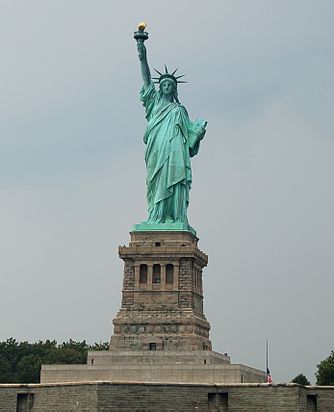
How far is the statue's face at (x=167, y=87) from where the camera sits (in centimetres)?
4325

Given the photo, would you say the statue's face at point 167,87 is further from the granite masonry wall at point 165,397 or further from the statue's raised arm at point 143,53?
the granite masonry wall at point 165,397

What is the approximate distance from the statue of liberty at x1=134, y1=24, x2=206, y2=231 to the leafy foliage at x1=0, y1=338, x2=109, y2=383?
734 inches

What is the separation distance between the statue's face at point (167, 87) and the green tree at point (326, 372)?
16.9 metres

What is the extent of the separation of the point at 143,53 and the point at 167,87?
1746 mm

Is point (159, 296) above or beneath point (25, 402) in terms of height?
above

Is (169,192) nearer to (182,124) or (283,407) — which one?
(182,124)

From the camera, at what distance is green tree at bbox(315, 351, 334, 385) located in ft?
168

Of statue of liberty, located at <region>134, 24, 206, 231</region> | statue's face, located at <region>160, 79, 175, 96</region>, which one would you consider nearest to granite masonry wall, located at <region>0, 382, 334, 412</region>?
statue of liberty, located at <region>134, 24, 206, 231</region>

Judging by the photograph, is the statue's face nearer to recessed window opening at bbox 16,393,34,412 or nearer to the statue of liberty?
the statue of liberty

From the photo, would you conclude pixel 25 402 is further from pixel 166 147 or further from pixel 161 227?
pixel 166 147

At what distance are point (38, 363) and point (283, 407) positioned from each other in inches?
1277

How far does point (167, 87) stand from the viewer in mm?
43281

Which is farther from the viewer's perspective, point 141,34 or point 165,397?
point 141,34

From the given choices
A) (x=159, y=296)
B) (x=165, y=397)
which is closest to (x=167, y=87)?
(x=159, y=296)
